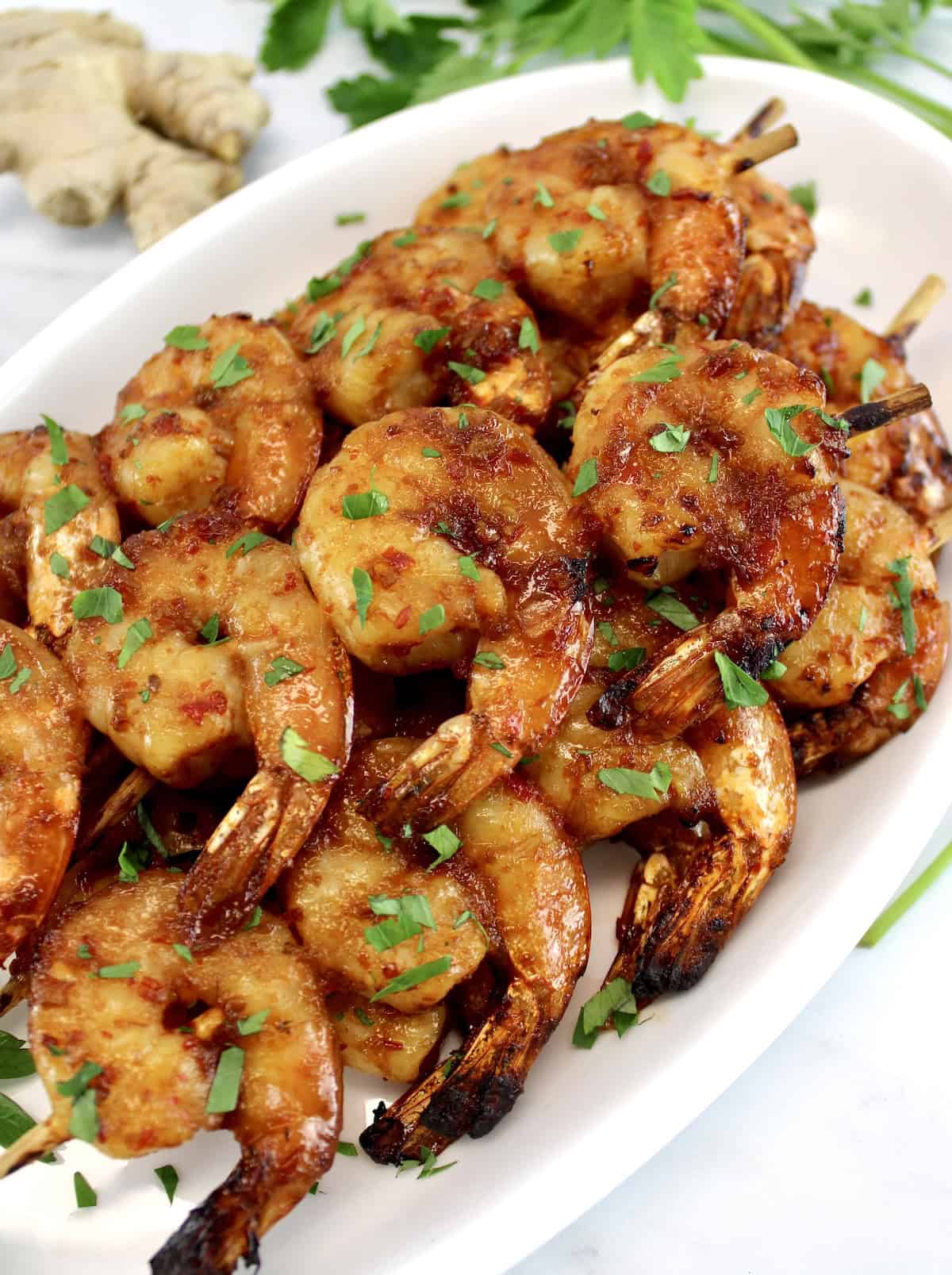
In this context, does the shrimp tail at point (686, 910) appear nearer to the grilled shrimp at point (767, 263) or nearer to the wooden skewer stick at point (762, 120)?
the grilled shrimp at point (767, 263)

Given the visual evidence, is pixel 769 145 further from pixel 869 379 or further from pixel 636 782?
pixel 636 782

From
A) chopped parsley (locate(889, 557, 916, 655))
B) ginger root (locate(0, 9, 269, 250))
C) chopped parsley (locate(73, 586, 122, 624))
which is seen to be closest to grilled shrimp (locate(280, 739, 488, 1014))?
chopped parsley (locate(73, 586, 122, 624))

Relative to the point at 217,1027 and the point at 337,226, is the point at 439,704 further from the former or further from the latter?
the point at 337,226

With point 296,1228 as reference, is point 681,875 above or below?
above

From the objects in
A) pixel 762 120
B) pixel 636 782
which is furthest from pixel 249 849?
pixel 762 120

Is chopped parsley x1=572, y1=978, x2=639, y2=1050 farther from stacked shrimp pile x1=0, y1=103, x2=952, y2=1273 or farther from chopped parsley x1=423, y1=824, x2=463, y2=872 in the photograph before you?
chopped parsley x1=423, y1=824, x2=463, y2=872

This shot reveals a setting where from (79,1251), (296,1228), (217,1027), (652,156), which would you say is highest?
(652,156)

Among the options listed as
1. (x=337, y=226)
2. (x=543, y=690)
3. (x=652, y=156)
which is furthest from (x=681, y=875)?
(x=337, y=226)
